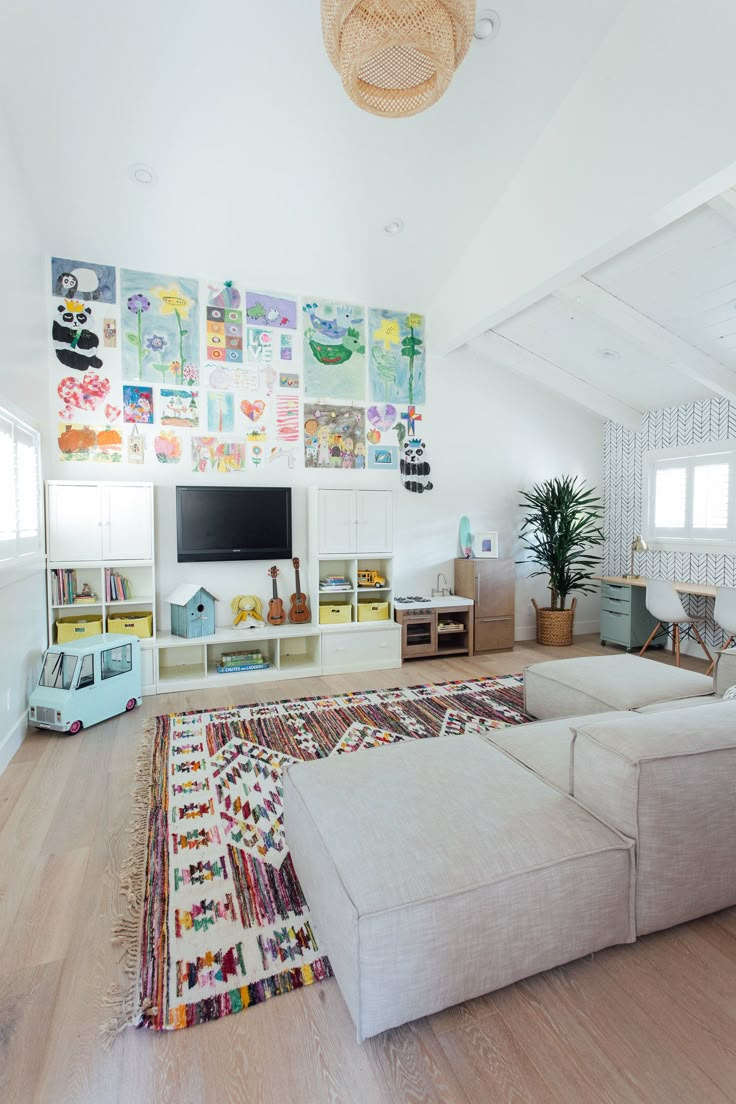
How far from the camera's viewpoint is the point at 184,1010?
4.56 feet

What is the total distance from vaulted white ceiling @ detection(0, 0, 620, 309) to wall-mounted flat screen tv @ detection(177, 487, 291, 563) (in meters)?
1.70

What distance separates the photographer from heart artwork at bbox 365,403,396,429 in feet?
16.1

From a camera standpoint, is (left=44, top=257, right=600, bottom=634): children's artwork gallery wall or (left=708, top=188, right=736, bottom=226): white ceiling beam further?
(left=44, top=257, right=600, bottom=634): children's artwork gallery wall

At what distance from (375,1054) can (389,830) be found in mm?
466

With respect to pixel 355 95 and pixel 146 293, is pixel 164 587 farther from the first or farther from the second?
pixel 355 95

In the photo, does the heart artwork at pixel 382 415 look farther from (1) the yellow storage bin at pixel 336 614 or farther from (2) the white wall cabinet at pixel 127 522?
(2) the white wall cabinet at pixel 127 522

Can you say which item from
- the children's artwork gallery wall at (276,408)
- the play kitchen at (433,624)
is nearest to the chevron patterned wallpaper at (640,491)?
the children's artwork gallery wall at (276,408)

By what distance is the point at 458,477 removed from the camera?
210 inches

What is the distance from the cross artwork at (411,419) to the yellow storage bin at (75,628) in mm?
2996

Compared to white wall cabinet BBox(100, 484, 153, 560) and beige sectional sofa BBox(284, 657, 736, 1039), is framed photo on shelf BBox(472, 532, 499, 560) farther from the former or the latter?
beige sectional sofa BBox(284, 657, 736, 1039)

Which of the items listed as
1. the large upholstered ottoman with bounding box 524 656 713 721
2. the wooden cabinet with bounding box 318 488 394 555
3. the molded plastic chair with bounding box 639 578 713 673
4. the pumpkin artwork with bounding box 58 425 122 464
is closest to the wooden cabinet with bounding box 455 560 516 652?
the wooden cabinet with bounding box 318 488 394 555

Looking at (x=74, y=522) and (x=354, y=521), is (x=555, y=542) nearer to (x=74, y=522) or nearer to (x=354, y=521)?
(x=354, y=521)

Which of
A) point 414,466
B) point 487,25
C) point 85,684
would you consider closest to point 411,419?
point 414,466

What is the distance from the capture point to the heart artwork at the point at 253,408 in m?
4.48
